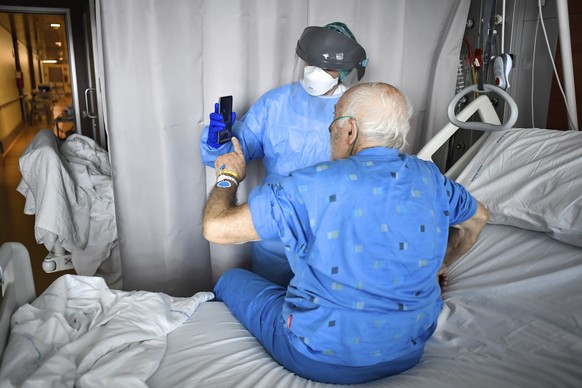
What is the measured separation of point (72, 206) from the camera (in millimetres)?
2764

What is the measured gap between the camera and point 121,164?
1973 millimetres

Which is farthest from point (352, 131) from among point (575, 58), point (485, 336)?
point (575, 58)

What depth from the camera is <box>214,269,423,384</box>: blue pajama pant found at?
A: 122cm

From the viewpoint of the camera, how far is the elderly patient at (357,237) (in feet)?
3.63

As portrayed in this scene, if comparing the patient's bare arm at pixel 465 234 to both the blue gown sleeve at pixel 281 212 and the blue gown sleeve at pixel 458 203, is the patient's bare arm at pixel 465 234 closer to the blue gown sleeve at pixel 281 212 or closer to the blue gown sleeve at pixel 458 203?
the blue gown sleeve at pixel 458 203

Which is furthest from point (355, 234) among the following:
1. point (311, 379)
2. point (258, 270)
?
point (258, 270)

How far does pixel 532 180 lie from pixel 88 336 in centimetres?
151

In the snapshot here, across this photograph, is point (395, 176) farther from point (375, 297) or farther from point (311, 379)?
point (311, 379)

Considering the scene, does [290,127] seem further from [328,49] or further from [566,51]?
[566,51]

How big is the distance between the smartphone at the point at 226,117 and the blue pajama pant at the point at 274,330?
0.48m

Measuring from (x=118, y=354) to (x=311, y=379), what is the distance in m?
0.48

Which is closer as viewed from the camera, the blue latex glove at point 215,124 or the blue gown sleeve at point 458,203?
the blue gown sleeve at point 458,203

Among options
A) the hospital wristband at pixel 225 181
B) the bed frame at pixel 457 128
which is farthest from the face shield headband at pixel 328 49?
the hospital wristband at pixel 225 181

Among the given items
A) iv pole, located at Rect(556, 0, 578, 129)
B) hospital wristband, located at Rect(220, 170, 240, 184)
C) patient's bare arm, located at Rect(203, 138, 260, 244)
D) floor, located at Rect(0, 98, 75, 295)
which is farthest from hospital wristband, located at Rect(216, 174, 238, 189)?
floor, located at Rect(0, 98, 75, 295)
